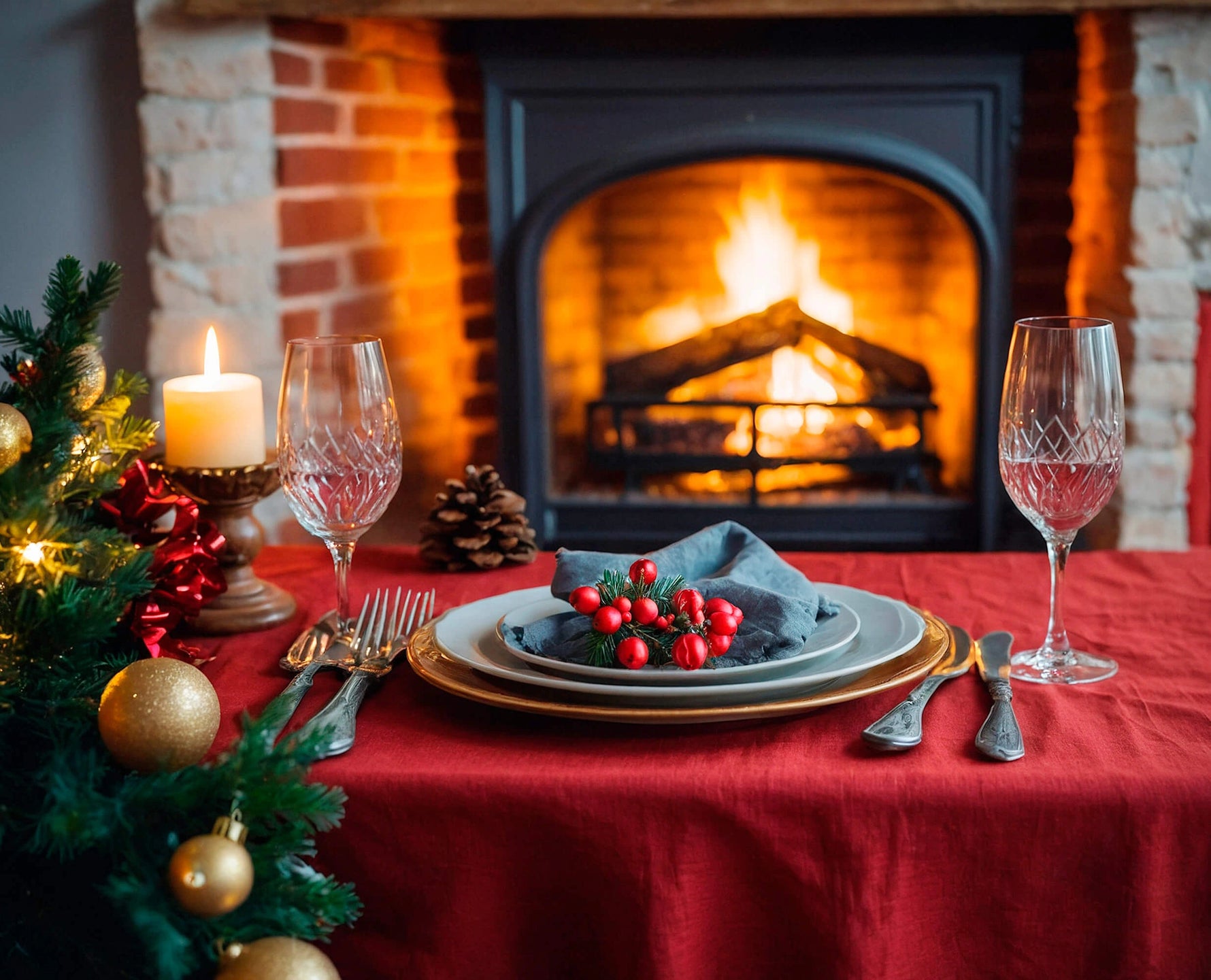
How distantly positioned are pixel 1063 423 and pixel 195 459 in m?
0.63

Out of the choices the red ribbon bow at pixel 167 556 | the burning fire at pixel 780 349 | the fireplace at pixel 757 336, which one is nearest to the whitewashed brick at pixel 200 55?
the fireplace at pixel 757 336

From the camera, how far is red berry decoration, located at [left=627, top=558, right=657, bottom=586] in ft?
2.44

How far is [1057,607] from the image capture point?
32.3 inches

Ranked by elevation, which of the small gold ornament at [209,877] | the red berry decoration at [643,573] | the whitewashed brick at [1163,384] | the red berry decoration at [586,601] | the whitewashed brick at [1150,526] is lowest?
the whitewashed brick at [1150,526]

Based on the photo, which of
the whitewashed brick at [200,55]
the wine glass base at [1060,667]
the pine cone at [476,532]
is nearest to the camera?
the wine glass base at [1060,667]

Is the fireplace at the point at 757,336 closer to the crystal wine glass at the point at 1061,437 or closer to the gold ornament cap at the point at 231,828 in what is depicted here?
the crystal wine glass at the point at 1061,437

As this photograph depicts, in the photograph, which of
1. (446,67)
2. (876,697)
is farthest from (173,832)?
(446,67)

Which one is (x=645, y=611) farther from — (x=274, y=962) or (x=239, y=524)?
(x=239, y=524)

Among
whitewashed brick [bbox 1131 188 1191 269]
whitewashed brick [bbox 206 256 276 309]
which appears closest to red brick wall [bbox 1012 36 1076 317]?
whitewashed brick [bbox 1131 188 1191 269]

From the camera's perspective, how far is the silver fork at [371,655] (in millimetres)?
694

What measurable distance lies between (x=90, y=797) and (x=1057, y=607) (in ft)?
1.92

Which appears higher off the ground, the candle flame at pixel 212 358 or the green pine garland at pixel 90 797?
the candle flame at pixel 212 358

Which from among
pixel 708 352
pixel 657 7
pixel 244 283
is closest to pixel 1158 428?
pixel 708 352

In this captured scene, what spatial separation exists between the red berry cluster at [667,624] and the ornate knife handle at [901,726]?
0.30ft
